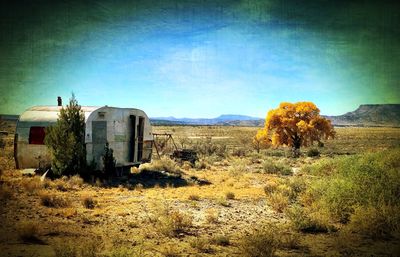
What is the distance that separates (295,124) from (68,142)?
20710 mm

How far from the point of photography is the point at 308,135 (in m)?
30.7

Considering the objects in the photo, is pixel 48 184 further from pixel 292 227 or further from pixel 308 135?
pixel 308 135

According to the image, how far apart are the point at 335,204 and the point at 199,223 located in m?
3.55

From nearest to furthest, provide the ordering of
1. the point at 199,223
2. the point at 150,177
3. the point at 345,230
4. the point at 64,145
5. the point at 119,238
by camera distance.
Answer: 1. the point at 119,238
2. the point at 345,230
3. the point at 199,223
4. the point at 64,145
5. the point at 150,177

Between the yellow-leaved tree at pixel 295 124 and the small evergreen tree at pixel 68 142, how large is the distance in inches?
757

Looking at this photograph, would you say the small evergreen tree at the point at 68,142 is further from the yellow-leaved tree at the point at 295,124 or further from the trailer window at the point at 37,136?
the yellow-leaved tree at the point at 295,124

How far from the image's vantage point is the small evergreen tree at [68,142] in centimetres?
1515

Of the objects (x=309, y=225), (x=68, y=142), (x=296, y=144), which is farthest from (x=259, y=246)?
(x=296, y=144)

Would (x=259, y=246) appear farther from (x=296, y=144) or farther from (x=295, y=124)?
Answer: (x=296, y=144)

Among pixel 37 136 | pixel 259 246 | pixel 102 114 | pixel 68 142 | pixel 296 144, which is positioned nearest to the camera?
pixel 259 246

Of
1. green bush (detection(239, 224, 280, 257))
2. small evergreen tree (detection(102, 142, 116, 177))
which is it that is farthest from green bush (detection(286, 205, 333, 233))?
small evergreen tree (detection(102, 142, 116, 177))

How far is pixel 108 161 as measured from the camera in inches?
640

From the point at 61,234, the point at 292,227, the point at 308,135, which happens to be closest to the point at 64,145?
the point at 61,234

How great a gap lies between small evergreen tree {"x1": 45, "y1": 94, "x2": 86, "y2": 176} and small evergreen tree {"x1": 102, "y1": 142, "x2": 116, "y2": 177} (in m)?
0.92
